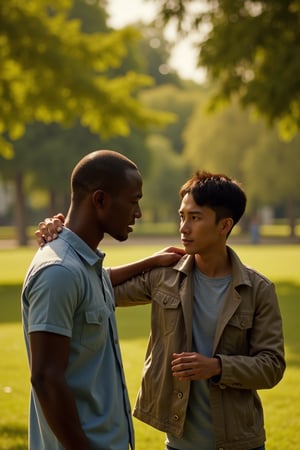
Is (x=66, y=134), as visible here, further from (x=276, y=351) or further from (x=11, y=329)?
(x=276, y=351)

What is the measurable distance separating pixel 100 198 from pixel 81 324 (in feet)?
1.46

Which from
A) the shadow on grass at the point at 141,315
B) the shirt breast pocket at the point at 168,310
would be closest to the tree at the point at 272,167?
the shadow on grass at the point at 141,315

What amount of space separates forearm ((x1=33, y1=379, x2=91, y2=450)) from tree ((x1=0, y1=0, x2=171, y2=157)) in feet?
60.0

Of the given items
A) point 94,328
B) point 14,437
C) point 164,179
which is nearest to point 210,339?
point 94,328

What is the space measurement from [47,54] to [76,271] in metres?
18.4

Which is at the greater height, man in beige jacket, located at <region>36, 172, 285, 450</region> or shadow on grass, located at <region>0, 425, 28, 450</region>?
man in beige jacket, located at <region>36, 172, 285, 450</region>

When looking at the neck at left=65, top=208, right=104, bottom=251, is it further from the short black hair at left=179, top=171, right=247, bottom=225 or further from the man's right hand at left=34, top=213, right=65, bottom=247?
the short black hair at left=179, top=171, right=247, bottom=225

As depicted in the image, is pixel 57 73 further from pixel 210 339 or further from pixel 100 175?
pixel 100 175

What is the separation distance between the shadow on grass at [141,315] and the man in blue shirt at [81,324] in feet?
24.2

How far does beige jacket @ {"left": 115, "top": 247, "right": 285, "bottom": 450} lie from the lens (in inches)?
135

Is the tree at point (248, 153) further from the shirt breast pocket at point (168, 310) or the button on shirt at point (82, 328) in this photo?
the button on shirt at point (82, 328)

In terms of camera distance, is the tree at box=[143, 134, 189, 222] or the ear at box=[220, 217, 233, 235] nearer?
the ear at box=[220, 217, 233, 235]

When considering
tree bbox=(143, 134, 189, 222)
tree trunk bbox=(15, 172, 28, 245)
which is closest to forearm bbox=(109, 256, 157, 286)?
tree trunk bbox=(15, 172, 28, 245)

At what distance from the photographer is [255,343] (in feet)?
11.4
